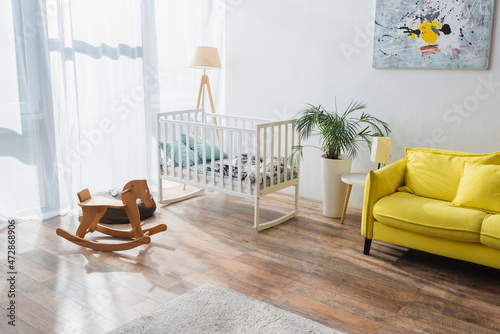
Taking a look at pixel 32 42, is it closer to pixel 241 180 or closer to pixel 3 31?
pixel 3 31

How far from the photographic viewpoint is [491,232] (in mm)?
2578

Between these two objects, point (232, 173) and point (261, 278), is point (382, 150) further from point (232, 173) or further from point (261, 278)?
point (261, 278)

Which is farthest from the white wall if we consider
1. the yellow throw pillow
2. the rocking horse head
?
the rocking horse head

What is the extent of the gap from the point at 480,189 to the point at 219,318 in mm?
1735

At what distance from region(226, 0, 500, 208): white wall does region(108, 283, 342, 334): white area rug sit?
198 cm

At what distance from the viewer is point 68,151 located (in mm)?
3740

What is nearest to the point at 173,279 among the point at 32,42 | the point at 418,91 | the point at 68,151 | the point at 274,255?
the point at 274,255

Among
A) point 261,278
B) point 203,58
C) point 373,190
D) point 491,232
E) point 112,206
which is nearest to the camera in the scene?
point 491,232

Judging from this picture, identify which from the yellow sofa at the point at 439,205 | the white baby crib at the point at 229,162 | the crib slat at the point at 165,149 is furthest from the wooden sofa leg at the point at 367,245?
the crib slat at the point at 165,149

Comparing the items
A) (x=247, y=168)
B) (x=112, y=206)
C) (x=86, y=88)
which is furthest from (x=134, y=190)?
(x=86, y=88)

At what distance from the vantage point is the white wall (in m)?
3.44

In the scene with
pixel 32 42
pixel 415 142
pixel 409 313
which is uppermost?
pixel 32 42

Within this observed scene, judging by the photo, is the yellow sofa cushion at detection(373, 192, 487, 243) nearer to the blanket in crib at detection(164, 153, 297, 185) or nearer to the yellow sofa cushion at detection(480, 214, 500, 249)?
the yellow sofa cushion at detection(480, 214, 500, 249)

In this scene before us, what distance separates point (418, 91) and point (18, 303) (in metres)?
3.06
